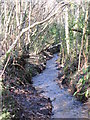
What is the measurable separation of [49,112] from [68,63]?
174 inches

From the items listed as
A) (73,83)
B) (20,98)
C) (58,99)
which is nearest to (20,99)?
(20,98)

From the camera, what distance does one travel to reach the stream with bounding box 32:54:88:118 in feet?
22.7

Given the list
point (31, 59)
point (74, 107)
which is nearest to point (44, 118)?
point (74, 107)

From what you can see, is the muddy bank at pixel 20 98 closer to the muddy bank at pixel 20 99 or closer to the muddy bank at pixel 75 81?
the muddy bank at pixel 20 99

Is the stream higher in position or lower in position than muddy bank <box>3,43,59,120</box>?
lower

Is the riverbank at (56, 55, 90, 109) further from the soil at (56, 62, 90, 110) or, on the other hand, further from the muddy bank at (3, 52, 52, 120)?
the muddy bank at (3, 52, 52, 120)

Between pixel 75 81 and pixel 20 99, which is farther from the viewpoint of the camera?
pixel 75 81

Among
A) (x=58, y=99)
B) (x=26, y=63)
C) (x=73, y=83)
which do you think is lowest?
(x=58, y=99)

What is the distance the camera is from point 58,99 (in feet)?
26.9

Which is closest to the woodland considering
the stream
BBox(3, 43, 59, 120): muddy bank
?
BBox(3, 43, 59, 120): muddy bank

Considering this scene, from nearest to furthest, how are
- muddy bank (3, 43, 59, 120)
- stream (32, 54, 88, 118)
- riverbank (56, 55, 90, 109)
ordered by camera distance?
muddy bank (3, 43, 59, 120)
stream (32, 54, 88, 118)
riverbank (56, 55, 90, 109)

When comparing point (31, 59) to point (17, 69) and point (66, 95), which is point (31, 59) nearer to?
point (17, 69)

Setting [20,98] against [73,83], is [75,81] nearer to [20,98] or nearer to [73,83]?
[73,83]

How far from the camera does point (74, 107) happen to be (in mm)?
7488
